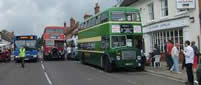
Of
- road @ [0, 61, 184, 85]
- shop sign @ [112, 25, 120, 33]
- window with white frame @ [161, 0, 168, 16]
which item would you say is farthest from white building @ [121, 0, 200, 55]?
road @ [0, 61, 184, 85]

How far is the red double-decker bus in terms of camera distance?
3491 centimetres

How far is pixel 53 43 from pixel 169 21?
15.9 meters

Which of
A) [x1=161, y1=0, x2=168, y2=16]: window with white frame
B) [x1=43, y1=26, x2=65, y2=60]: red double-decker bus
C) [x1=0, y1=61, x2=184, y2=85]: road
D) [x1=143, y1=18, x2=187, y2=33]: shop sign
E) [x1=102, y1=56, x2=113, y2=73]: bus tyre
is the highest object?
[x1=161, y1=0, x2=168, y2=16]: window with white frame

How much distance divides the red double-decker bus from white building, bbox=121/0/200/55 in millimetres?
9527

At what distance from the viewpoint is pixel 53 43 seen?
3547 centimetres

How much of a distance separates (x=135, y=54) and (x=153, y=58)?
9.79 ft

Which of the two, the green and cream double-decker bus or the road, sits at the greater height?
the green and cream double-decker bus

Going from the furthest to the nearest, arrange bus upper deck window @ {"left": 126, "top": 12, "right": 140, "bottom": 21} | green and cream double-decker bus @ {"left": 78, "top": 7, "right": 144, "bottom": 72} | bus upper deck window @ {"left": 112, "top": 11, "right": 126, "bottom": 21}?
1. bus upper deck window @ {"left": 126, "top": 12, "right": 140, "bottom": 21}
2. bus upper deck window @ {"left": 112, "top": 11, "right": 126, "bottom": 21}
3. green and cream double-decker bus @ {"left": 78, "top": 7, "right": 144, "bottom": 72}

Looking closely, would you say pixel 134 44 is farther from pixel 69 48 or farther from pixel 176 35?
pixel 69 48

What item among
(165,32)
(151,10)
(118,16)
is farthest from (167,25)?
(118,16)

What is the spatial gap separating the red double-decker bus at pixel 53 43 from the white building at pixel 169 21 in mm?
9527

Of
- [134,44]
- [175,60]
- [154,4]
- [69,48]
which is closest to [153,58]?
[134,44]

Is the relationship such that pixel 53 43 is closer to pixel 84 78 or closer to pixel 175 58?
pixel 84 78

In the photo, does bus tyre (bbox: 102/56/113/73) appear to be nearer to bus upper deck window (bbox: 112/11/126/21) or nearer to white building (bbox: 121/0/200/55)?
bus upper deck window (bbox: 112/11/126/21)
